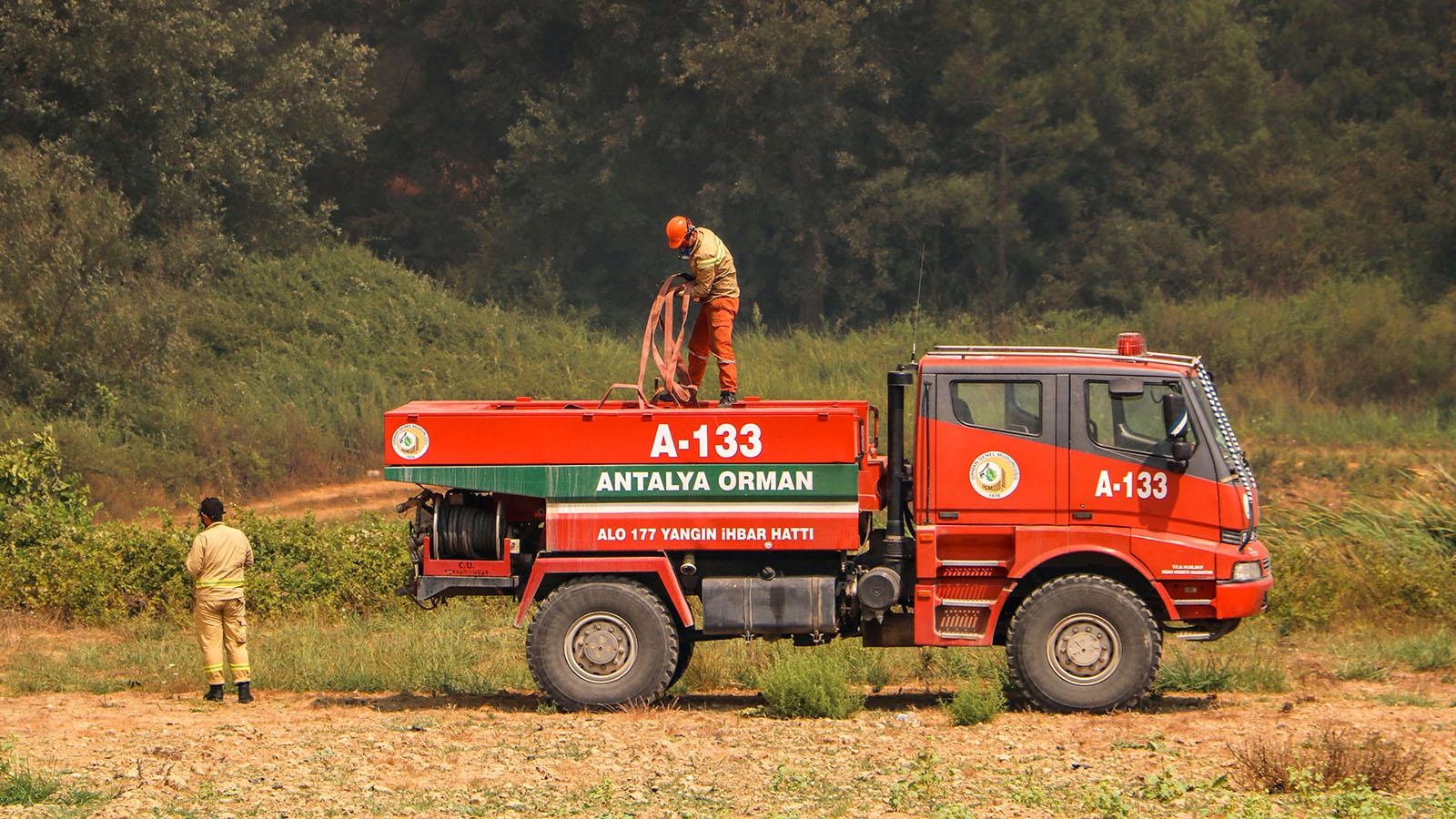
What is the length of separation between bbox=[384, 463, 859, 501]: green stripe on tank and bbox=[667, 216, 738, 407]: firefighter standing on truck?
39.2 inches

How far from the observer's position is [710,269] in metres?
11.8

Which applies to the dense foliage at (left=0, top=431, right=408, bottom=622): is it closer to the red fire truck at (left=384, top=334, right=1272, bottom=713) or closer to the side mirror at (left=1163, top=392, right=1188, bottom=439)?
the red fire truck at (left=384, top=334, right=1272, bottom=713)

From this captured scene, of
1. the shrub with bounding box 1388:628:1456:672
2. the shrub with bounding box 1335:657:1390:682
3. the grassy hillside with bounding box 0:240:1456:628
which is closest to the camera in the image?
the shrub with bounding box 1335:657:1390:682

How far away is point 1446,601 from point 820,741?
6789 mm

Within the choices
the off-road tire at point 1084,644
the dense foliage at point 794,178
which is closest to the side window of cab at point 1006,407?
the off-road tire at point 1084,644

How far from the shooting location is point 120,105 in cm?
2919

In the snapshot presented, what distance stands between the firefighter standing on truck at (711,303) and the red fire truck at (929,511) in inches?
36.8

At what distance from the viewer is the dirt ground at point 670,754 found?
8.62 m

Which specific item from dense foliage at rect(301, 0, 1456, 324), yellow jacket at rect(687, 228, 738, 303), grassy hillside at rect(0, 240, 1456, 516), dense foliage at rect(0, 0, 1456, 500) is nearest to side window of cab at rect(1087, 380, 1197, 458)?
yellow jacket at rect(687, 228, 738, 303)

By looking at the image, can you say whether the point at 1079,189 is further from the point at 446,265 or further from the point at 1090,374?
the point at 1090,374

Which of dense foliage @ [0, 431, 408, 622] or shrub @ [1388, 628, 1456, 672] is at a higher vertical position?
dense foliage @ [0, 431, 408, 622]

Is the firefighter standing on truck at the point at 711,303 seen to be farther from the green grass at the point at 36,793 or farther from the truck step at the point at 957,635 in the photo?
the green grass at the point at 36,793

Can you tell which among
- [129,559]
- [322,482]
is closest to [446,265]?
[322,482]

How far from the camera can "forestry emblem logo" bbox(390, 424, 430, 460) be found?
420 inches
